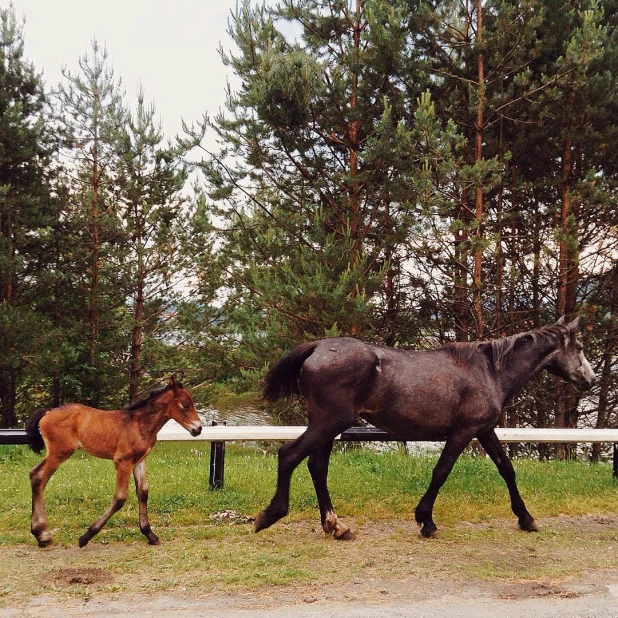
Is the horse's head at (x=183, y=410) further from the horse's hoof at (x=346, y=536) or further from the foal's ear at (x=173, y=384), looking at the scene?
the horse's hoof at (x=346, y=536)

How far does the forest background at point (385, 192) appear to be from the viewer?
1068cm

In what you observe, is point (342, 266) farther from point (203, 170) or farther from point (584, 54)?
point (584, 54)

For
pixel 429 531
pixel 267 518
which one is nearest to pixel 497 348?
pixel 429 531

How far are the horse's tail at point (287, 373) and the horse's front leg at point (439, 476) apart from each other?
144 centimetres

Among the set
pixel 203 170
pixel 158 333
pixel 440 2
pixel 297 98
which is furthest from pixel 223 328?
pixel 440 2

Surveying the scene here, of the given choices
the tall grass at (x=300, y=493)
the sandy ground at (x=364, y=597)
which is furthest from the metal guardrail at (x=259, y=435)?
the sandy ground at (x=364, y=597)

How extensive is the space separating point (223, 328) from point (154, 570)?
12134mm

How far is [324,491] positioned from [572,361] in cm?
272

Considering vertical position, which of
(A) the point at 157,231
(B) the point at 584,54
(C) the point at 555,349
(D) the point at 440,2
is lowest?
(C) the point at 555,349

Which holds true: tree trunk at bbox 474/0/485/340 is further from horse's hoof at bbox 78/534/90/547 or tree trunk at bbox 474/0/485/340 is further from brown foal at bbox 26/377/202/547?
horse's hoof at bbox 78/534/90/547

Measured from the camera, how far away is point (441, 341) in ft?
45.5

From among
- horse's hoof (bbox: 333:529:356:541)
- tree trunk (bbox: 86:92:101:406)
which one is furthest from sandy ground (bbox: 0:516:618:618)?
tree trunk (bbox: 86:92:101:406)

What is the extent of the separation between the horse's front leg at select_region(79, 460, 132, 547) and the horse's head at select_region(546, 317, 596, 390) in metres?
4.02

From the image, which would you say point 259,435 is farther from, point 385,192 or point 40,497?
point 385,192
